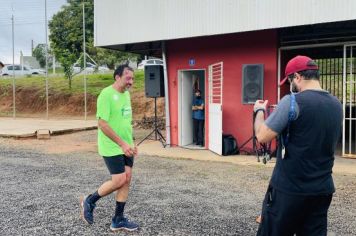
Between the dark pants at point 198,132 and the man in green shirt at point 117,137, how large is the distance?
6.71 metres

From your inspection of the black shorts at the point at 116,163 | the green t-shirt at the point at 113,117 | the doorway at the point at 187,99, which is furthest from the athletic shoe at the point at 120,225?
the doorway at the point at 187,99

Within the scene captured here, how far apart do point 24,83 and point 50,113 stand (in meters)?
5.51

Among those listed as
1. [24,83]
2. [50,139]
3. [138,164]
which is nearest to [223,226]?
[138,164]

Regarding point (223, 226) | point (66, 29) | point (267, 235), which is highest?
point (66, 29)

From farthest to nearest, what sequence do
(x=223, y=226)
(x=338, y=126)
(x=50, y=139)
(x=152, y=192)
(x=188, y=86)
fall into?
(x=50, y=139), (x=188, y=86), (x=152, y=192), (x=223, y=226), (x=338, y=126)

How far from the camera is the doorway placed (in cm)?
1137

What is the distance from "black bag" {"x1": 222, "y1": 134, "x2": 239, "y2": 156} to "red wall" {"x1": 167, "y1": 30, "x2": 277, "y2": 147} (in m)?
0.27

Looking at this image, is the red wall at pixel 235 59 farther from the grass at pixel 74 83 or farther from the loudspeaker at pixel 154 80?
the grass at pixel 74 83

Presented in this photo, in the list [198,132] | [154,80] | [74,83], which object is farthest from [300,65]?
[74,83]

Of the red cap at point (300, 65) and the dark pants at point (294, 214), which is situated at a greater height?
the red cap at point (300, 65)

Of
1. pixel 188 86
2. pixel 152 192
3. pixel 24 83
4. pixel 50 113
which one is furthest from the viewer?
pixel 24 83

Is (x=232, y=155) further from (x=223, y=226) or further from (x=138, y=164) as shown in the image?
(x=223, y=226)

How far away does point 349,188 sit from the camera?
21.7ft

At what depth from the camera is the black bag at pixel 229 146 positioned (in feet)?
32.4
